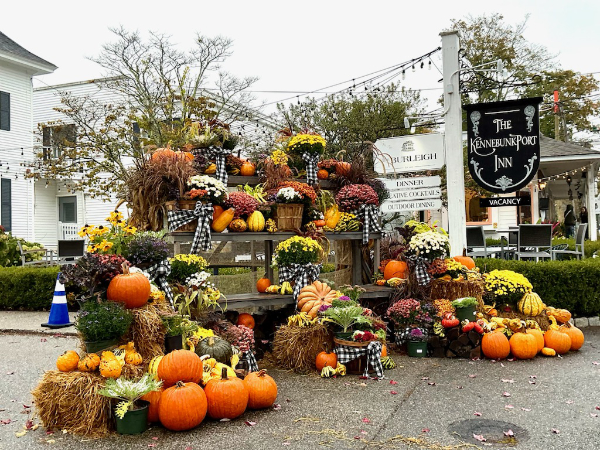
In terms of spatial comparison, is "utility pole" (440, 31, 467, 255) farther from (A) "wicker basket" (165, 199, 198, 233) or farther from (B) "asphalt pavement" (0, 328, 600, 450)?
(A) "wicker basket" (165, 199, 198, 233)

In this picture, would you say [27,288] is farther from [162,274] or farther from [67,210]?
[67,210]

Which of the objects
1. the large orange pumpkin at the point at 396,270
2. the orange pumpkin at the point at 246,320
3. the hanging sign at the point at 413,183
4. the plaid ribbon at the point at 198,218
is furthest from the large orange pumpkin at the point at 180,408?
the hanging sign at the point at 413,183

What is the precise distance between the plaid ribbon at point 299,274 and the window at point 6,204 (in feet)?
52.3

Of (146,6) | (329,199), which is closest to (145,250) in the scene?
(329,199)

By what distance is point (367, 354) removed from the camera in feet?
19.2

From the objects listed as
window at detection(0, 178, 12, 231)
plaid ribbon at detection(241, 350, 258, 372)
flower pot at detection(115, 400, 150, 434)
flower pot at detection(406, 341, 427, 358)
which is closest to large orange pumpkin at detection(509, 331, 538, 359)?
flower pot at detection(406, 341, 427, 358)

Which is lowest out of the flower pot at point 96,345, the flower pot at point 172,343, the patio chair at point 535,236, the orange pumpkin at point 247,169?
the flower pot at point 172,343

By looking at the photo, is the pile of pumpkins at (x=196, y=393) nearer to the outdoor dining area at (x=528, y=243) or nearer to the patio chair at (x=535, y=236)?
the outdoor dining area at (x=528, y=243)

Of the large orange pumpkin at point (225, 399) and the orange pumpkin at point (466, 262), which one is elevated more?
the orange pumpkin at point (466, 262)

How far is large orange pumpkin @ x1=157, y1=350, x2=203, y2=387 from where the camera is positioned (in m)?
4.37

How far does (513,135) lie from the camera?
8.16 meters

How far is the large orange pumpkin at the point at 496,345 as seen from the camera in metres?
6.46

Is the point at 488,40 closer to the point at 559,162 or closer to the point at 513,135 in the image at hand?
the point at 559,162

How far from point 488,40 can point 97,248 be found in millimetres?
27084
